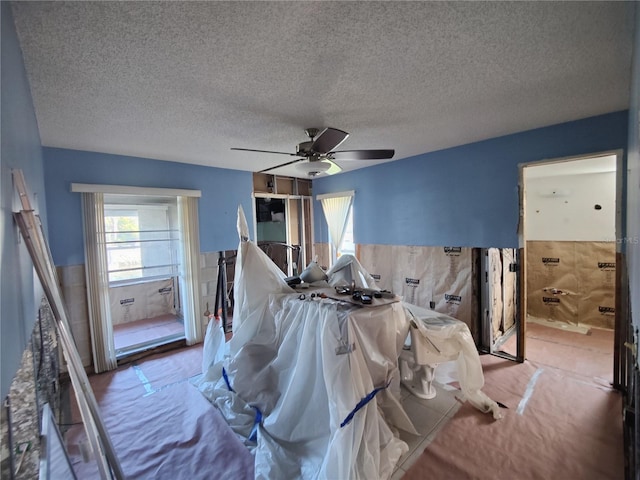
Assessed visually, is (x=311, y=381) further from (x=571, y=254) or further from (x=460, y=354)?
(x=571, y=254)

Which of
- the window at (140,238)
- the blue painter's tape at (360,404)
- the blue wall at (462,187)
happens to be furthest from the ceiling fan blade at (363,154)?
the window at (140,238)

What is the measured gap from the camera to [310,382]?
1.99 metres

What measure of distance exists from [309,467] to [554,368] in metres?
2.85

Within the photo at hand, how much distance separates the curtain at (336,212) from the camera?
493 centimetres

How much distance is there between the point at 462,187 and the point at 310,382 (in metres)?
2.90

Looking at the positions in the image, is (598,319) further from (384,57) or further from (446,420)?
(384,57)

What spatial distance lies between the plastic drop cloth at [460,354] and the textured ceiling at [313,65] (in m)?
1.78

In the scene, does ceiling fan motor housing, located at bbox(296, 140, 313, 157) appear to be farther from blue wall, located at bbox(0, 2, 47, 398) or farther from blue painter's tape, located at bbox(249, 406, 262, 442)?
blue painter's tape, located at bbox(249, 406, 262, 442)

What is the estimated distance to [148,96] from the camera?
6.42ft

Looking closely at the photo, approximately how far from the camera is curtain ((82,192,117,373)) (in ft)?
10.4

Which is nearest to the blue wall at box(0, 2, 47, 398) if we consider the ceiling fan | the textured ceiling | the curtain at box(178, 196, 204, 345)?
the textured ceiling

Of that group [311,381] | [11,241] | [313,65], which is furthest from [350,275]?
[11,241]

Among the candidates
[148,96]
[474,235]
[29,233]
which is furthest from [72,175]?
[474,235]

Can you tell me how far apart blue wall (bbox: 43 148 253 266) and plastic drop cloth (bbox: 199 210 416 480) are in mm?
1830
